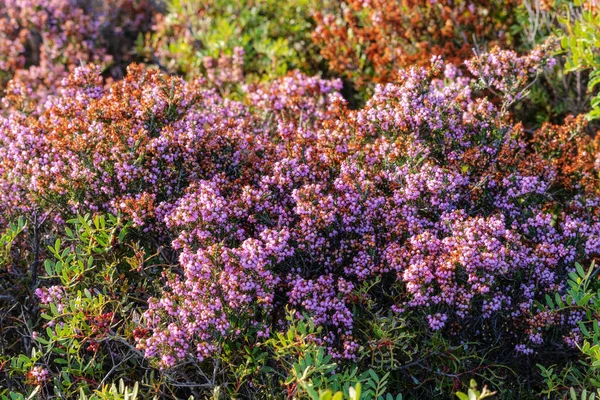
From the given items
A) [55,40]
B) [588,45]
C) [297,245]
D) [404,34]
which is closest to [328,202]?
[297,245]

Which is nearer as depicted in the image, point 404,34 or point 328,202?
point 328,202

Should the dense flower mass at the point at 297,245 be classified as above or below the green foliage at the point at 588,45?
below

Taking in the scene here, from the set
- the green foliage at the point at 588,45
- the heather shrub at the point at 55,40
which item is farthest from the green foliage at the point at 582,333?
the heather shrub at the point at 55,40

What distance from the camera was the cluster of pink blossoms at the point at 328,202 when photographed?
325cm

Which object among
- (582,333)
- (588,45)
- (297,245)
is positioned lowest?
(582,333)

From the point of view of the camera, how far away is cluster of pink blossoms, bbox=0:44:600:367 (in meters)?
3.25

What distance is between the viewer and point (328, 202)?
3.49 metres

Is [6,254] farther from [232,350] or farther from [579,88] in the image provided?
[579,88]

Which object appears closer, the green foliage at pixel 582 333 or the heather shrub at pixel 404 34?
the green foliage at pixel 582 333

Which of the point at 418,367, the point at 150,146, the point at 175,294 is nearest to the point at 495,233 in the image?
the point at 418,367

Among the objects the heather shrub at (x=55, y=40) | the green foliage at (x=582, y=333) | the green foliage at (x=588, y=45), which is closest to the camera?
the green foliage at (x=582, y=333)

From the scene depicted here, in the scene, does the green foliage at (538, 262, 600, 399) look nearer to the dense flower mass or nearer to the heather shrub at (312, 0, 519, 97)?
the dense flower mass

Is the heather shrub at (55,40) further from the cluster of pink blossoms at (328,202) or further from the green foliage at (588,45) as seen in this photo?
the green foliage at (588,45)

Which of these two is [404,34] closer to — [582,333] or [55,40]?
[582,333]
